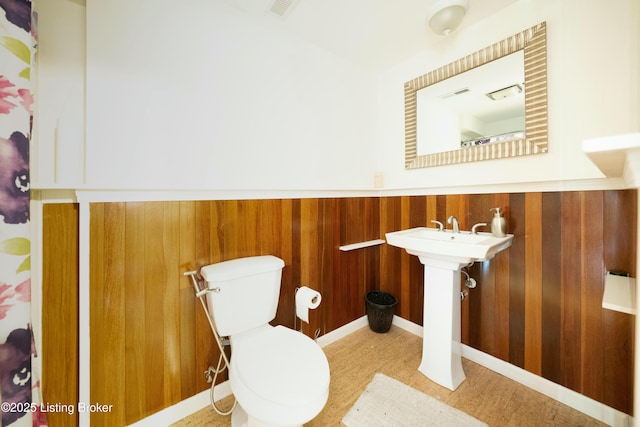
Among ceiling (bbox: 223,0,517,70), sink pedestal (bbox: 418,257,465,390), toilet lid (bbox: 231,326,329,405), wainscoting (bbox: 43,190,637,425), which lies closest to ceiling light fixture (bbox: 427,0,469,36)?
ceiling (bbox: 223,0,517,70)

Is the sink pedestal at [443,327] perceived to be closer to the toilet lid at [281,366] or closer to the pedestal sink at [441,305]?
the pedestal sink at [441,305]

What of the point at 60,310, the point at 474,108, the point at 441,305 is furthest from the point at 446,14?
the point at 60,310

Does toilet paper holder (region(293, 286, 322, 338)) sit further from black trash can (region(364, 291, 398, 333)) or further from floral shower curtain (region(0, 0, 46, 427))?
floral shower curtain (region(0, 0, 46, 427))

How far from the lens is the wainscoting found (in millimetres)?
1018

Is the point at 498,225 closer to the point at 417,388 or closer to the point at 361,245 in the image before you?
the point at 361,245

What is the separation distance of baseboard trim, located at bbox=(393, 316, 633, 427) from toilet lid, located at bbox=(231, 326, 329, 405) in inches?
50.1

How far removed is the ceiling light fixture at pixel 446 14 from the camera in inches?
51.6

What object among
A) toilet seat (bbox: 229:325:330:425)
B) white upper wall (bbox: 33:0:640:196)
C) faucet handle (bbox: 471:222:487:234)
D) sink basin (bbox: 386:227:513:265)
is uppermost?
white upper wall (bbox: 33:0:640:196)

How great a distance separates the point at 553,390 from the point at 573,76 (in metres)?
1.72

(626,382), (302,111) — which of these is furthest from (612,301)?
(302,111)

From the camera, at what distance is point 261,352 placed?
3.50ft

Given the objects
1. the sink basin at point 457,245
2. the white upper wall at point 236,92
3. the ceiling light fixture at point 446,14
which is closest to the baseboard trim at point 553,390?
the sink basin at point 457,245

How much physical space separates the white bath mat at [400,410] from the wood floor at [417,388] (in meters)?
0.04

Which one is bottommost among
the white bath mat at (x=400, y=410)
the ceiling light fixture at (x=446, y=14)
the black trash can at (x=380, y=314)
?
the white bath mat at (x=400, y=410)
